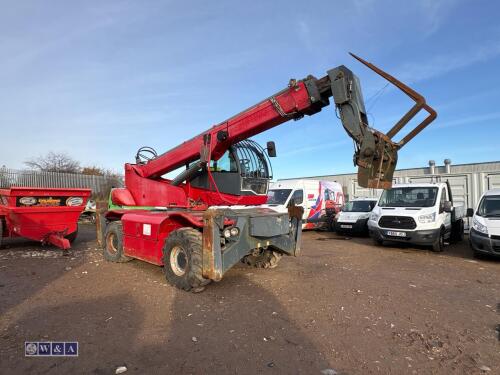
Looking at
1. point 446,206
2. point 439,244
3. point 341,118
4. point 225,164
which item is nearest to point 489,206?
point 446,206

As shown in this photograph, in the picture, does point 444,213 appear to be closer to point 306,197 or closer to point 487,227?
point 487,227

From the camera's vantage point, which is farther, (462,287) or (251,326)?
(462,287)

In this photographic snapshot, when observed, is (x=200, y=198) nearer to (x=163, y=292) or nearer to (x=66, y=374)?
(x=163, y=292)

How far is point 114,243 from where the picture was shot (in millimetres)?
7812

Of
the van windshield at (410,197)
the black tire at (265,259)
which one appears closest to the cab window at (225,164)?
the black tire at (265,259)

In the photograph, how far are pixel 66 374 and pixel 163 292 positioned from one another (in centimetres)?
244

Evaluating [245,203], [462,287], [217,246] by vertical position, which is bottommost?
[462,287]

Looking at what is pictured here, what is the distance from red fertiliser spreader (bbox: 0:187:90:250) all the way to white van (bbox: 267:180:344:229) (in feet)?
25.1

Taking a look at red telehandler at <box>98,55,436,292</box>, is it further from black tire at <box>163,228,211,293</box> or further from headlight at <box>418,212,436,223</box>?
headlight at <box>418,212,436,223</box>

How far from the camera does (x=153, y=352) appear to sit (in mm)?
3441

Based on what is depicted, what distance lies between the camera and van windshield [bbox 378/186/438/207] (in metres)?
10.4

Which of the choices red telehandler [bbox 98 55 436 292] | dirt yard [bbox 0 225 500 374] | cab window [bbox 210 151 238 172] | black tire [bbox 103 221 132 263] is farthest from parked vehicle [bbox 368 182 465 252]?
black tire [bbox 103 221 132 263]

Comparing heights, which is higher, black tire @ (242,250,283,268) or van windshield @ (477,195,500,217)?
van windshield @ (477,195,500,217)

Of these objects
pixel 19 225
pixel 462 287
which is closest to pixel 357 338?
pixel 462 287
